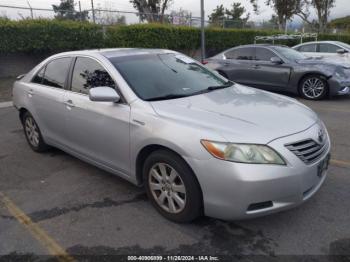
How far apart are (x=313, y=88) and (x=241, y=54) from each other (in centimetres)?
246

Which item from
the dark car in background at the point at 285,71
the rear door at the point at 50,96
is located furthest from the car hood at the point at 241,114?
the dark car in background at the point at 285,71

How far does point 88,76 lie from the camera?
4.40 metres

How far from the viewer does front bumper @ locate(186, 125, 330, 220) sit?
9.59ft

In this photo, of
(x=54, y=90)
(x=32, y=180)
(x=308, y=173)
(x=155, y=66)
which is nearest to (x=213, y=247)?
(x=308, y=173)

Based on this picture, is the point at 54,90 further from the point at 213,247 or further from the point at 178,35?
the point at 178,35

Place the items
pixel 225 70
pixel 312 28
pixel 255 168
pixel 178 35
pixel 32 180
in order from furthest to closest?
1. pixel 312 28
2. pixel 178 35
3. pixel 225 70
4. pixel 32 180
5. pixel 255 168

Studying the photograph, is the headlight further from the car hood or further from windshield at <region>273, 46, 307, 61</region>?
windshield at <region>273, 46, 307, 61</region>

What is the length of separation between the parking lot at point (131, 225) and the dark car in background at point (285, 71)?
5.14 meters

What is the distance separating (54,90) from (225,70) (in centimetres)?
720

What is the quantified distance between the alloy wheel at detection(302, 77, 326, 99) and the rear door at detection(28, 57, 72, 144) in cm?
678

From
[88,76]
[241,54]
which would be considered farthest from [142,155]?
[241,54]

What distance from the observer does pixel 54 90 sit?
16.0 ft

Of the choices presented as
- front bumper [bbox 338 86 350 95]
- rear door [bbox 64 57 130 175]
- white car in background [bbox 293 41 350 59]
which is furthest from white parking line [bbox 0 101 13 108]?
white car in background [bbox 293 41 350 59]

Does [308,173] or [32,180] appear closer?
Answer: [308,173]
